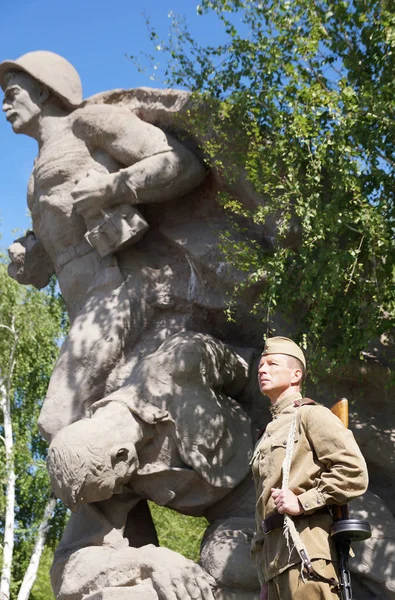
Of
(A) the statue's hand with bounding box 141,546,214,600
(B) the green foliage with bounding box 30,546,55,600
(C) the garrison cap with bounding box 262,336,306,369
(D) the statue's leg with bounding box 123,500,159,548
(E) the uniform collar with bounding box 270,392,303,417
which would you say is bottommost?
(B) the green foliage with bounding box 30,546,55,600

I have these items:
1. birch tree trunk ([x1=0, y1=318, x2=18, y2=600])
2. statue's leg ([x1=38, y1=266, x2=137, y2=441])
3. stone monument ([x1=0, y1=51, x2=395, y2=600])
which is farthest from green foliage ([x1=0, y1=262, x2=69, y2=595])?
statue's leg ([x1=38, y1=266, x2=137, y2=441])

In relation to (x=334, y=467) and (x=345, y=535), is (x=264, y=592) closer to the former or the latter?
(x=345, y=535)

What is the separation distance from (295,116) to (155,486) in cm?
259

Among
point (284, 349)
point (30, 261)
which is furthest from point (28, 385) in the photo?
point (284, 349)

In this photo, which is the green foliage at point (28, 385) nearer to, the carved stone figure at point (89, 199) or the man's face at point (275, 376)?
the carved stone figure at point (89, 199)

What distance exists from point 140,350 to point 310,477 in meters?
3.23

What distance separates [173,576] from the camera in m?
5.04

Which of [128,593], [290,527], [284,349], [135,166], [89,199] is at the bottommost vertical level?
[128,593]

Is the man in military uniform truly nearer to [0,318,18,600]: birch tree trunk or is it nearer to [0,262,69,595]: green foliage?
[0,318,18,600]: birch tree trunk

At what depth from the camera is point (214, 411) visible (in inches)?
228

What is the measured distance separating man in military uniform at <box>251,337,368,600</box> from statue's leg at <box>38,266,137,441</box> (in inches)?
112

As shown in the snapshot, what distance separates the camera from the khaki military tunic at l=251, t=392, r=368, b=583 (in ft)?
10.7

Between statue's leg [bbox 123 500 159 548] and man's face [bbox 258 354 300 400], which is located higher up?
man's face [bbox 258 354 300 400]

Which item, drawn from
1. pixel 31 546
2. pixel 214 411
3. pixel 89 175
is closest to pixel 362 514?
pixel 214 411
